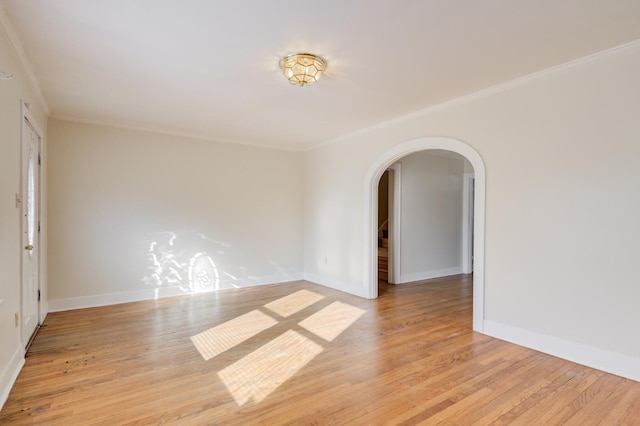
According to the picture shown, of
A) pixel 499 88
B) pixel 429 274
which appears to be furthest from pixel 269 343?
pixel 429 274

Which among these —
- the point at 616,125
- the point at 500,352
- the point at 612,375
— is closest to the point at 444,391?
the point at 500,352

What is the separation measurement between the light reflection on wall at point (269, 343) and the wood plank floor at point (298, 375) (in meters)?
0.02

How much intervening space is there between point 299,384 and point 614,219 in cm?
269

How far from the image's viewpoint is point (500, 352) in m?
2.93

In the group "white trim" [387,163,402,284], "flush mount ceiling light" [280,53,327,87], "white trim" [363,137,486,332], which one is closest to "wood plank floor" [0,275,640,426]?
"white trim" [363,137,486,332]

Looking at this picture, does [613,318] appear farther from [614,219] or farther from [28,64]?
[28,64]

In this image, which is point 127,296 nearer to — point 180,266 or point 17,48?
point 180,266

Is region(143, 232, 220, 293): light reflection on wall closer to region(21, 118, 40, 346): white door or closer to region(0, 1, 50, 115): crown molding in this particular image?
region(21, 118, 40, 346): white door

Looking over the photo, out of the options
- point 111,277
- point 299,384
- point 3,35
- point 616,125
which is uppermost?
point 3,35

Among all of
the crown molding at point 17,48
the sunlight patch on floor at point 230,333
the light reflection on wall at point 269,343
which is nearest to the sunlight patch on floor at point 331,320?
the light reflection on wall at point 269,343

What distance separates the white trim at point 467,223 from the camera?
22.0 ft

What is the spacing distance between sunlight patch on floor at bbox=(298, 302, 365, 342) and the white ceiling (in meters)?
2.46

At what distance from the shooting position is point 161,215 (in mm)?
4879

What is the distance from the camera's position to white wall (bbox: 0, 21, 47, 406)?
2.22m
